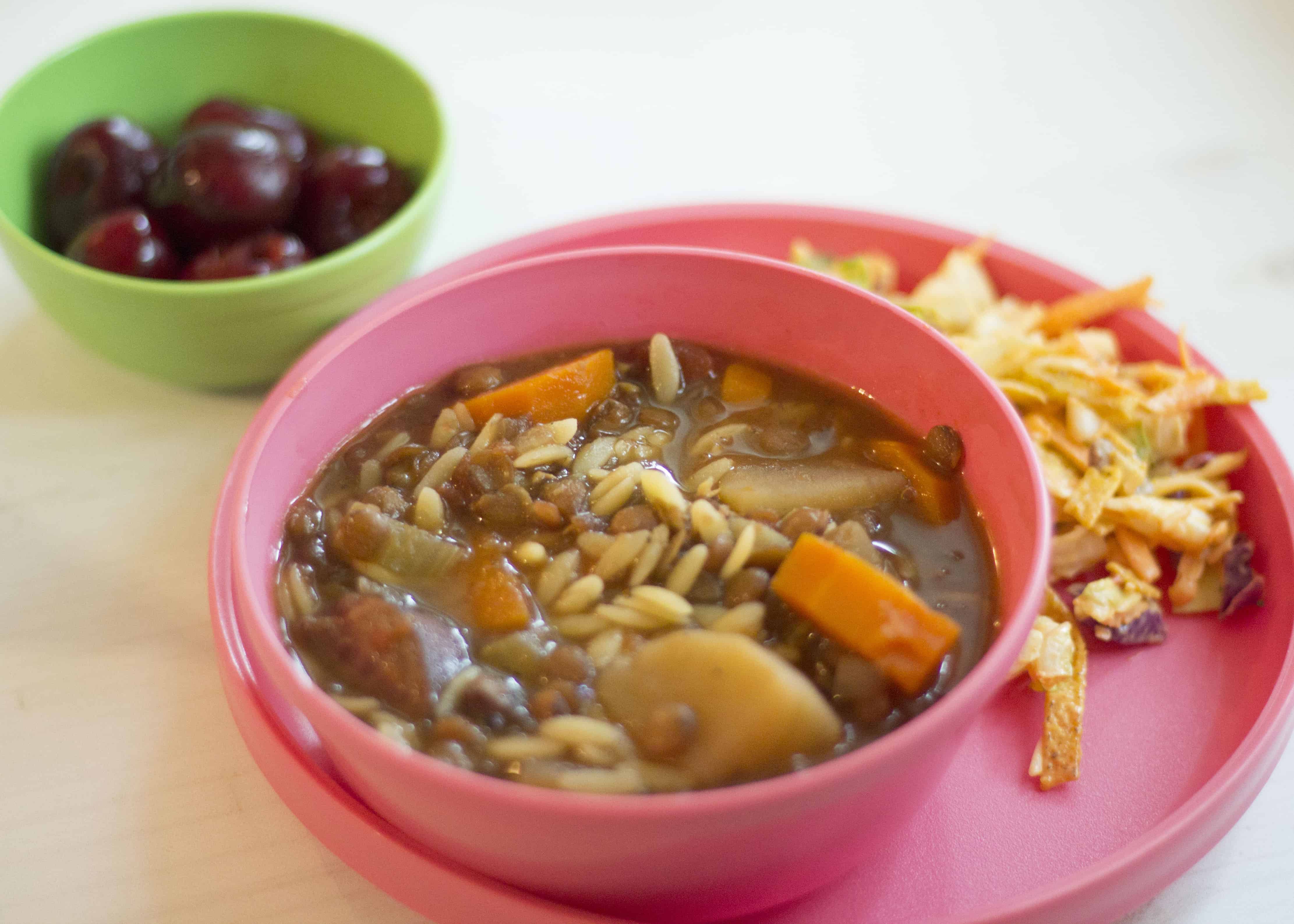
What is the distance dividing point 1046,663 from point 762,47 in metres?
2.66

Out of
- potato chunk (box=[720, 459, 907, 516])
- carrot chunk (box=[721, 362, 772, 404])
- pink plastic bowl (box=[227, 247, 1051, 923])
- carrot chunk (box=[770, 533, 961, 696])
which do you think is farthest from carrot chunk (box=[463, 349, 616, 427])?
carrot chunk (box=[770, 533, 961, 696])

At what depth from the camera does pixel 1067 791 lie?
5.71ft

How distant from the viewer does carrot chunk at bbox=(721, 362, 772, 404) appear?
2105 mm

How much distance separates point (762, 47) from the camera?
3775 mm

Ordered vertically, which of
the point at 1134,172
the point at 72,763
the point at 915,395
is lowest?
the point at 72,763

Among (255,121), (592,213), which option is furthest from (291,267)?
(592,213)

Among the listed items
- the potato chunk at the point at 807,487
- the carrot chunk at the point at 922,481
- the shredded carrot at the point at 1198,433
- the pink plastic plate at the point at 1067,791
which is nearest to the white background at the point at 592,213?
the pink plastic plate at the point at 1067,791

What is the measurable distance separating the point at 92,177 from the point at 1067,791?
2.49 meters

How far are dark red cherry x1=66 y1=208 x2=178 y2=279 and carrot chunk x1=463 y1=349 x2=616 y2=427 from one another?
35.6 inches

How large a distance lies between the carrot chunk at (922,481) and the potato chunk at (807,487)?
22 mm

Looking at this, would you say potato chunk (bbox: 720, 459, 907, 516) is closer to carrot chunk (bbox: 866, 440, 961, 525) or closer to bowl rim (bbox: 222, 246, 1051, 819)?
carrot chunk (bbox: 866, 440, 961, 525)

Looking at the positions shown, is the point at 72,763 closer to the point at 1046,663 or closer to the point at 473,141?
the point at 1046,663

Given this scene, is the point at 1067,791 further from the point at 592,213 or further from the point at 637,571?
the point at 592,213

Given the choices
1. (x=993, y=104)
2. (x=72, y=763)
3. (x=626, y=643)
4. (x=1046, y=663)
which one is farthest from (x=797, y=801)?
(x=993, y=104)
